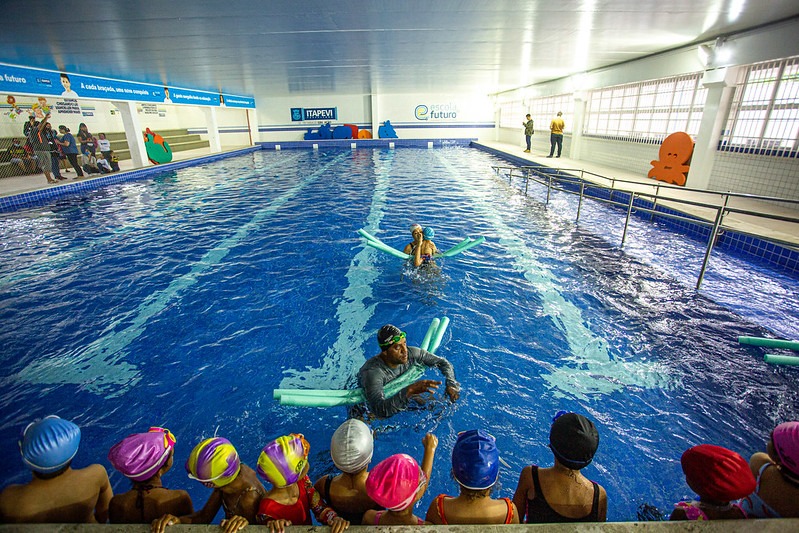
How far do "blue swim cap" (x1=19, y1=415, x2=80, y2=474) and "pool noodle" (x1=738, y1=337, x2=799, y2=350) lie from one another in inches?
207

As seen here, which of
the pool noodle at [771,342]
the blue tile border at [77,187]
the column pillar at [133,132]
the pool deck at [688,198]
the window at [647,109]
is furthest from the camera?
the column pillar at [133,132]

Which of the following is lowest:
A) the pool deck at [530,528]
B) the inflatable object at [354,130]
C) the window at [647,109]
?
the pool deck at [530,528]

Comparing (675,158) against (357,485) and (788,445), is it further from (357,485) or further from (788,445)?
(357,485)

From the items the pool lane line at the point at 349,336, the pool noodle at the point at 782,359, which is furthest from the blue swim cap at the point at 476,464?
the pool noodle at the point at 782,359

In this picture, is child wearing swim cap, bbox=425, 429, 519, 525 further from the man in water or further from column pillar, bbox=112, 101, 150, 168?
column pillar, bbox=112, 101, 150, 168

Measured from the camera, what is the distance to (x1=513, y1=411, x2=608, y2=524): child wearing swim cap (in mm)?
1768

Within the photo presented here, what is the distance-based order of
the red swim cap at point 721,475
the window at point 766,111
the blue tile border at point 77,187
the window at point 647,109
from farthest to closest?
the window at point 647,109 → the blue tile border at point 77,187 → the window at point 766,111 → the red swim cap at point 721,475

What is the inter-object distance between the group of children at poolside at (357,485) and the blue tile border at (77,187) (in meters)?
12.0

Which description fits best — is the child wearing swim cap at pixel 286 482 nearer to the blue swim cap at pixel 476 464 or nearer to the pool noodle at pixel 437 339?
the blue swim cap at pixel 476 464

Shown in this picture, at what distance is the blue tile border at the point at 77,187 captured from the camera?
10.5 meters

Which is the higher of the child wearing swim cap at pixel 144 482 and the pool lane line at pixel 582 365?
the child wearing swim cap at pixel 144 482

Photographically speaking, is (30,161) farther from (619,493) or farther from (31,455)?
(619,493)

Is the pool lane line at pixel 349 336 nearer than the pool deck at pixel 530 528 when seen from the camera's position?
No

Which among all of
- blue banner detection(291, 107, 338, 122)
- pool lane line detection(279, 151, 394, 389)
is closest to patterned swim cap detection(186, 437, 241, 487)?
pool lane line detection(279, 151, 394, 389)
